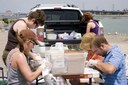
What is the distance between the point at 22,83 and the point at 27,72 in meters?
0.26

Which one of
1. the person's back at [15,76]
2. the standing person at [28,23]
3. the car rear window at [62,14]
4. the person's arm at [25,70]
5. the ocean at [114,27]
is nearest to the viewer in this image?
the person's arm at [25,70]

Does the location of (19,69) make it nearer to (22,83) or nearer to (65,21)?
(22,83)

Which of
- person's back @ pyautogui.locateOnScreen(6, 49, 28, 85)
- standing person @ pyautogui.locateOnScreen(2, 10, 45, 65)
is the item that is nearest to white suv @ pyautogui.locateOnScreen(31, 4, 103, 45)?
standing person @ pyautogui.locateOnScreen(2, 10, 45, 65)

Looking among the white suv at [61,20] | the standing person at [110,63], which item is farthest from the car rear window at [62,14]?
the standing person at [110,63]

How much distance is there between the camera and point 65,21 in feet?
32.1

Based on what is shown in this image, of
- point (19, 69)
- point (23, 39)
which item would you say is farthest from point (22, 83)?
point (23, 39)

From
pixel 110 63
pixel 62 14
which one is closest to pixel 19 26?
pixel 110 63

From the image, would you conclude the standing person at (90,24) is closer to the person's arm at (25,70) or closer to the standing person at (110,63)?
the standing person at (110,63)

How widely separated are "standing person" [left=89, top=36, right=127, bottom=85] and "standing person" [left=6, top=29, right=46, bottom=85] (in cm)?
62

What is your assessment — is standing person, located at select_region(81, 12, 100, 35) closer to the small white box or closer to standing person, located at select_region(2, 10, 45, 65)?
standing person, located at select_region(2, 10, 45, 65)

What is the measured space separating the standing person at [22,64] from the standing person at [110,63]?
616mm

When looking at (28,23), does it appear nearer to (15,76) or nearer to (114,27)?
(15,76)

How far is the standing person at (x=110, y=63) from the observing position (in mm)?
3927

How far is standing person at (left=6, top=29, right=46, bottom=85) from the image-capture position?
3889 millimetres
